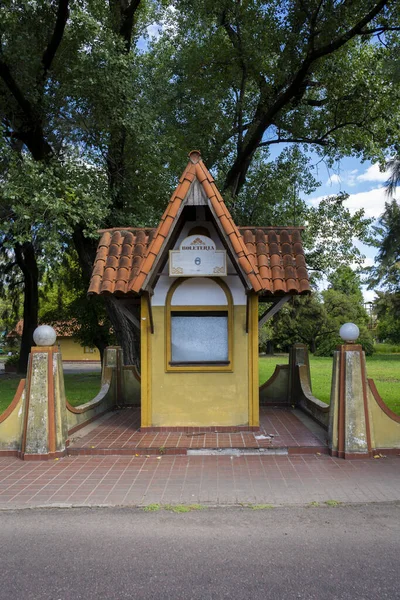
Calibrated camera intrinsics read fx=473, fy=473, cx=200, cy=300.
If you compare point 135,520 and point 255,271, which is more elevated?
point 255,271

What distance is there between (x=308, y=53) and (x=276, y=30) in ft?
3.98

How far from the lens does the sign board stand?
797 cm

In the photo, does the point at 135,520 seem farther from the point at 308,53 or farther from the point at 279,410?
the point at 308,53

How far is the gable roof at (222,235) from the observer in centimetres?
764

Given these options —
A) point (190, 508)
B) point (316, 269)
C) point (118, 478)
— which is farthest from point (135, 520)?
point (316, 269)

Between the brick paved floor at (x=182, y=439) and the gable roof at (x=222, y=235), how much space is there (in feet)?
7.89

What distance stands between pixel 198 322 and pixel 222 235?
1.63 metres

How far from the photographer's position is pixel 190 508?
5.14 m

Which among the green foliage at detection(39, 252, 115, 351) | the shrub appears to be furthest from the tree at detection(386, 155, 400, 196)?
the shrub

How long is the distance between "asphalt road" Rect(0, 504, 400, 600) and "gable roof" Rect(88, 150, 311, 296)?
369cm

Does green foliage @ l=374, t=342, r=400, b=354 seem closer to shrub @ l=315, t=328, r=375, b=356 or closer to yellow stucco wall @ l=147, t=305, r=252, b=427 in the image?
shrub @ l=315, t=328, r=375, b=356

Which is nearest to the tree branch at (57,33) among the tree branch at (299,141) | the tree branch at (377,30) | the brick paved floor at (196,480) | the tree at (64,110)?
the tree at (64,110)

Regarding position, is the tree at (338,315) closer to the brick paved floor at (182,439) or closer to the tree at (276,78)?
the tree at (276,78)

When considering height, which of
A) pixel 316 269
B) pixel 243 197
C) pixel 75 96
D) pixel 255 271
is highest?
pixel 75 96
